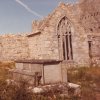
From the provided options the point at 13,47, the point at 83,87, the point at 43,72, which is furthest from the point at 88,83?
the point at 13,47

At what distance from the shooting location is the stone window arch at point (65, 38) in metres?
19.2

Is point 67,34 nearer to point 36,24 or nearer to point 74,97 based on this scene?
point 74,97

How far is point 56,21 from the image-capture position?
→ 1916 cm

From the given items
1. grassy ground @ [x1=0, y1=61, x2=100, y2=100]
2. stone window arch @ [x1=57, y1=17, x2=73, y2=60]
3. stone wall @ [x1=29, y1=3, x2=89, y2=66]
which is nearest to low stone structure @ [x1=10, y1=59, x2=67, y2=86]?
grassy ground @ [x1=0, y1=61, x2=100, y2=100]

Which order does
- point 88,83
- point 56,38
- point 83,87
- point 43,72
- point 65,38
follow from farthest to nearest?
1. point 65,38
2. point 56,38
3. point 88,83
4. point 83,87
5. point 43,72

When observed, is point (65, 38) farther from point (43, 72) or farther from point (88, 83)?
point (43, 72)

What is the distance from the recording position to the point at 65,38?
63.7 feet

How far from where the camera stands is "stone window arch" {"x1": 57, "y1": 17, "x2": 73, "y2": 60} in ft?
62.8

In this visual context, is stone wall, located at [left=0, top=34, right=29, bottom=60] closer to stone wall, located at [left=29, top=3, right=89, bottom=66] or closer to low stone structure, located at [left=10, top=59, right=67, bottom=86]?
stone wall, located at [left=29, top=3, right=89, bottom=66]

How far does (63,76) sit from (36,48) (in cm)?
869

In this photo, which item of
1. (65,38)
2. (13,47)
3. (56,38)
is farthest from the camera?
(13,47)

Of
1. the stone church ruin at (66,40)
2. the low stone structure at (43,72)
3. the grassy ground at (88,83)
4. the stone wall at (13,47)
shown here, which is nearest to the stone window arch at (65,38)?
the stone church ruin at (66,40)

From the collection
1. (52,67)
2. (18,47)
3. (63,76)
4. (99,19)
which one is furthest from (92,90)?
(99,19)

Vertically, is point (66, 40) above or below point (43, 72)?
above
